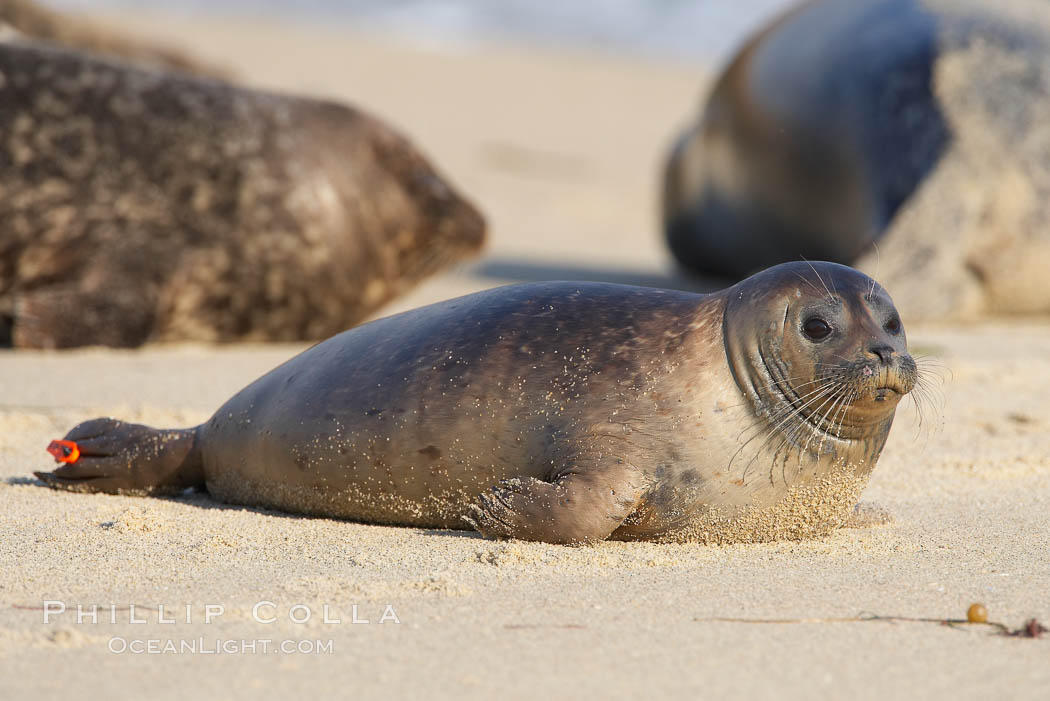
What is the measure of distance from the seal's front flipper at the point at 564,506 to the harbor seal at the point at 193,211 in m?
3.31

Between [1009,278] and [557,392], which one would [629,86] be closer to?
[1009,278]

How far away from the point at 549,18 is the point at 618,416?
28.9 m

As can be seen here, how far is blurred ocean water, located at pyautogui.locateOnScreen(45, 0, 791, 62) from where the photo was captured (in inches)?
1121

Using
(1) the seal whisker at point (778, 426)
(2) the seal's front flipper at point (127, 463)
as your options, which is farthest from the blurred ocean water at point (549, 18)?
(1) the seal whisker at point (778, 426)

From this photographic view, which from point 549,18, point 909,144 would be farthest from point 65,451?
point 549,18

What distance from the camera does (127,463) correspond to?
140 inches

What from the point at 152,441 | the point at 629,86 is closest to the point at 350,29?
the point at 629,86

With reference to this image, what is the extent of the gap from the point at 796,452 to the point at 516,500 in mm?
621

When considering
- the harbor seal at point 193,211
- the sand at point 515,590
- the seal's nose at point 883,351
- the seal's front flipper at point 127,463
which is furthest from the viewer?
the harbor seal at point 193,211

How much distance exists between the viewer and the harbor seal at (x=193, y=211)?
596cm

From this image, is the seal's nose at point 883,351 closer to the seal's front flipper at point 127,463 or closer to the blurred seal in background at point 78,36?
the seal's front flipper at point 127,463

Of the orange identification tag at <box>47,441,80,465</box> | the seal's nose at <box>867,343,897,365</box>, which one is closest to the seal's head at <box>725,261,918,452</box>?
the seal's nose at <box>867,343,897,365</box>

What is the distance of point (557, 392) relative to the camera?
3068mm

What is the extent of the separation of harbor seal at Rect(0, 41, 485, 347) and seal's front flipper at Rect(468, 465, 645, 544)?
10.9 feet
